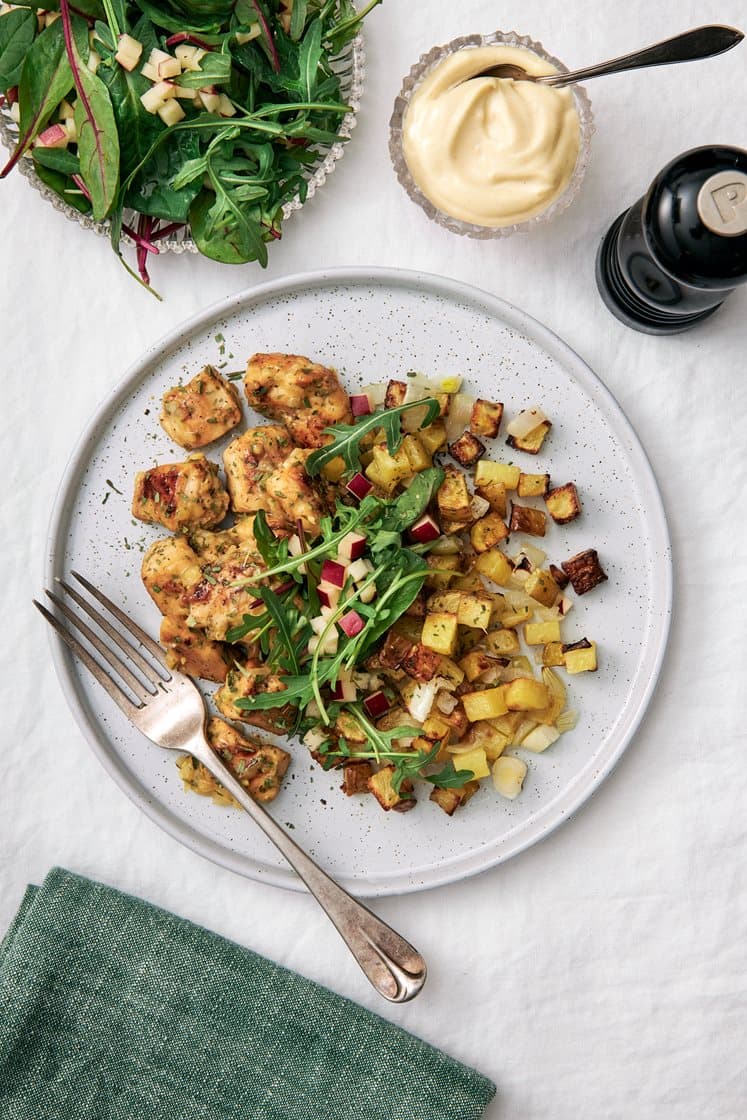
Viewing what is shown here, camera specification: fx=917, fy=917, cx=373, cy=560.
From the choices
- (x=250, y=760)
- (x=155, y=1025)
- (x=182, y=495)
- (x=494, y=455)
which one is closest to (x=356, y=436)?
(x=494, y=455)

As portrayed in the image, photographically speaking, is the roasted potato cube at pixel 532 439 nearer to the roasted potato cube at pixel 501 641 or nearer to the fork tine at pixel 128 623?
the roasted potato cube at pixel 501 641

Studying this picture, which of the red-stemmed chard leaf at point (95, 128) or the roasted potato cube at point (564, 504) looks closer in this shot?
the red-stemmed chard leaf at point (95, 128)

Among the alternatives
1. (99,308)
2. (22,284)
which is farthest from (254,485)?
(22,284)

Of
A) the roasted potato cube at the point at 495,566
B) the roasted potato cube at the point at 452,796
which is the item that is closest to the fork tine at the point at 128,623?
the roasted potato cube at the point at 452,796

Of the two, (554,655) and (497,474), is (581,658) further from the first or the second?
(497,474)

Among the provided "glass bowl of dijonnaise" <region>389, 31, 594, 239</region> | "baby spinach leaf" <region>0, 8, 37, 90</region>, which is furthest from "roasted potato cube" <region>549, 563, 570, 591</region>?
"baby spinach leaf" <region>0, 8, 37, 90</region>
